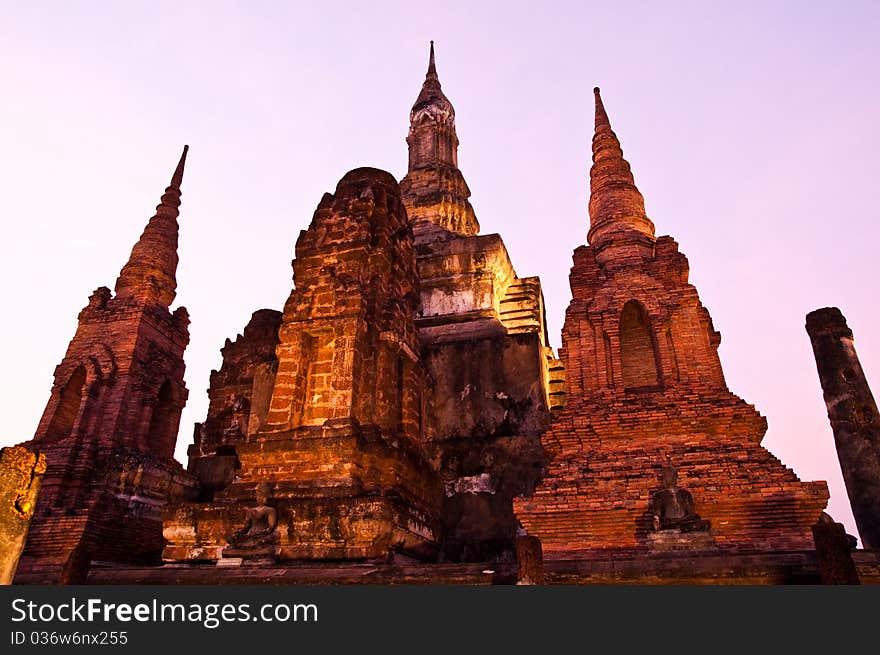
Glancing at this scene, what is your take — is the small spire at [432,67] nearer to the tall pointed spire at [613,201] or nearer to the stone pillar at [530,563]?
the tall pointed spire at [613,201]

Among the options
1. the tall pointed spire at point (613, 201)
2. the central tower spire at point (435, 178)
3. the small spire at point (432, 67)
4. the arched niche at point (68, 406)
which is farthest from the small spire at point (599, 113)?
the arched niche at point (68, 406)

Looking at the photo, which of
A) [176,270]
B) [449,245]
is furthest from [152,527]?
[449,245]

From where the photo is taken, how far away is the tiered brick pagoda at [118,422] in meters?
15.0

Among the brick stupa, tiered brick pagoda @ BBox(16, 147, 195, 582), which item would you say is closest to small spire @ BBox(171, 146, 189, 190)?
tiered brick pagoda @ BBox(16, 147, 195, 582)

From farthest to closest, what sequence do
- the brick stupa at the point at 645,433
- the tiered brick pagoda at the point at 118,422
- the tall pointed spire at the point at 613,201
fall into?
the tiered brick pagoda at the point at 118,422, the tall pointed spire at the point at 613,201, the brick stupa at the point at 645,433

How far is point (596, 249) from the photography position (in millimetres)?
13547

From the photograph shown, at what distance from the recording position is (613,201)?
1431 cm

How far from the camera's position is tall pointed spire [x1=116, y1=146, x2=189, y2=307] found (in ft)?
62.8

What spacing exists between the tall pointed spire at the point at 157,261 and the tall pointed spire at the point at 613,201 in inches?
505

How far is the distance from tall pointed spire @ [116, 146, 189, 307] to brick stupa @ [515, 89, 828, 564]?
1284 centimetres

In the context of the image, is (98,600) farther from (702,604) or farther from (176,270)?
(176,270)

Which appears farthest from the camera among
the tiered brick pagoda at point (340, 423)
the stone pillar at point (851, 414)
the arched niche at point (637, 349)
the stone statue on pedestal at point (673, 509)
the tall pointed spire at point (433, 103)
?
the tall pointed spire at point (433, 103)

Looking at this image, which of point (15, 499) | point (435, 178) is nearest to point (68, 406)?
point (435, 178)

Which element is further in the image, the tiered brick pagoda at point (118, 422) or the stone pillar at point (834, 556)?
the tiered brick pagoda at point (118, 422)
